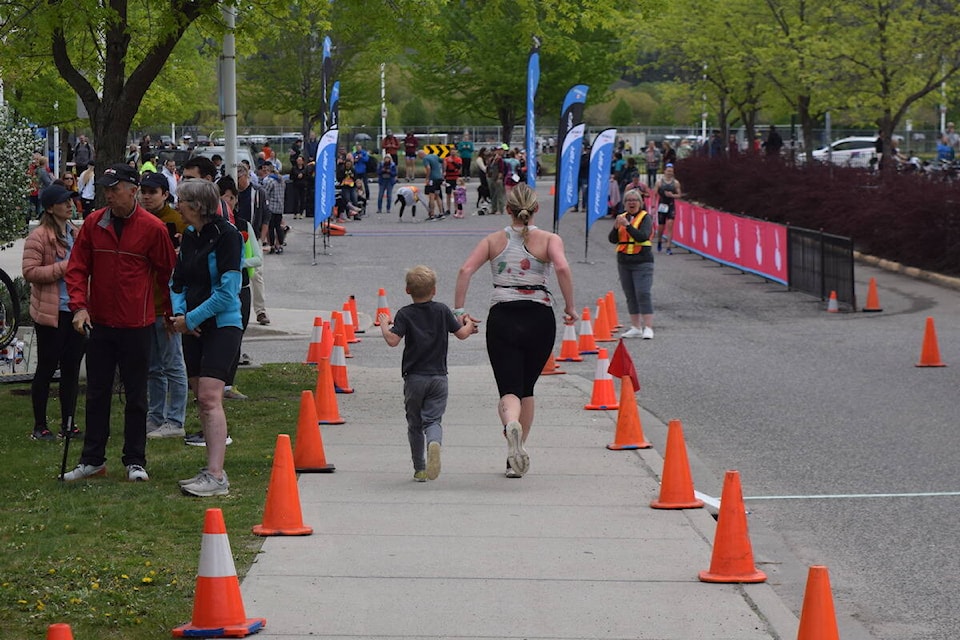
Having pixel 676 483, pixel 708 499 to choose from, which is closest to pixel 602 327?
pixel 708 499

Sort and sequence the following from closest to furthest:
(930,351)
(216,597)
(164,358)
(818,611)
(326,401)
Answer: (818,611)
(216,597)
(164,358)
(326,401)
(930,351)

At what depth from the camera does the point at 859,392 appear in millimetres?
14352

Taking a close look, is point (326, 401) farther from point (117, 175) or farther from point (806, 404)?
point (806, 404)

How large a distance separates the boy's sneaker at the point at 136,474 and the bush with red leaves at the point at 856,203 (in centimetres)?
1893

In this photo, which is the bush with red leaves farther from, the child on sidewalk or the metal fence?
the child on sidewalk

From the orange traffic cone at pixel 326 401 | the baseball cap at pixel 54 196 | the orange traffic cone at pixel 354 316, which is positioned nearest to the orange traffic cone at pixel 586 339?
the orange traffic cone at pixel 354 316

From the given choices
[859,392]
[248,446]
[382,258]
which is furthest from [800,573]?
[382,258]

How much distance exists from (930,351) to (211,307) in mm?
9576

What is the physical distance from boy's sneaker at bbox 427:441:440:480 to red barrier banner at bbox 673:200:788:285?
16.1 metres

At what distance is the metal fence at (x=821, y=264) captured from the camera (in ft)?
71.8

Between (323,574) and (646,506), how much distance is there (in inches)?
98.0

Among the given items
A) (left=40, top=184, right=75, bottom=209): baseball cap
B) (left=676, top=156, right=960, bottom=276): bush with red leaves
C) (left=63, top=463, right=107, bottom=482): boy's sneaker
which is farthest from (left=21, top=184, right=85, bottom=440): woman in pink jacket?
(left=676, top=156, right=960, bottom=276): bush with red leaves

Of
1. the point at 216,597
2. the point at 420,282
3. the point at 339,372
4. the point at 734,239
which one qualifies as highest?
the point at 420,282

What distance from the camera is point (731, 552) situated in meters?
7.25
